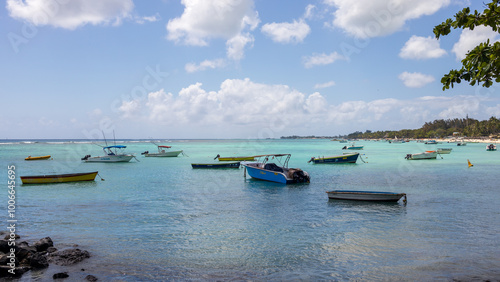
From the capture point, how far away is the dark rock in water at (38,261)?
34.7 ft

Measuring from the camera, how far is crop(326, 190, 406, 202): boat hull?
824 inches

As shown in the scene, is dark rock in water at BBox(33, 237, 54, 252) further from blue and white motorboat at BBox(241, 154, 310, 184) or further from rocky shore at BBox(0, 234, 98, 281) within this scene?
blue and white motorboat at BBox(241, 154, 310, 184)

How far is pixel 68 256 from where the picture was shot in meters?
11.4

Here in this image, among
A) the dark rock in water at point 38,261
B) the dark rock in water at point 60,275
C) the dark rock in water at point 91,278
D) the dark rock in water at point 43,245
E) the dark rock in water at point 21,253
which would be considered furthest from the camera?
the dark rock in water at point 43,245

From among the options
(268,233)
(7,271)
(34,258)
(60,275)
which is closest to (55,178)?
(34,258)

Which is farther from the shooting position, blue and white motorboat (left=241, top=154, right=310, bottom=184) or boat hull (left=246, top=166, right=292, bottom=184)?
boat hull (left=246, top=166, right=292, bottom=184)

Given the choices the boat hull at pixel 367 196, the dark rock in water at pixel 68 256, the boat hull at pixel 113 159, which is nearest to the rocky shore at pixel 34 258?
the dark rock in water at pixel 68 256

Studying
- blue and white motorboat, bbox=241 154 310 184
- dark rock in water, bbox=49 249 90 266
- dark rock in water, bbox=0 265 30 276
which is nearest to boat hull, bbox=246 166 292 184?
blue and white motorboat, bbox=241 154 310 184

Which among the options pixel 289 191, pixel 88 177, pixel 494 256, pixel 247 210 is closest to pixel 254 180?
pixel 289 191

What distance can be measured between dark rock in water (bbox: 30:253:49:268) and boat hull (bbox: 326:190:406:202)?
55.6ft

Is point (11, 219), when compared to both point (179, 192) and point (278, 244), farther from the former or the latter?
point (278, 244)

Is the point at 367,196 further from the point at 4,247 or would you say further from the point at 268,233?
the point at 4,247

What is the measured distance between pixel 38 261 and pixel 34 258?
167 millimetres

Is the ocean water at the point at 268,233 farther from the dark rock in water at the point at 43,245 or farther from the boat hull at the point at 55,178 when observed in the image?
the boat hull at the point at 55,178
